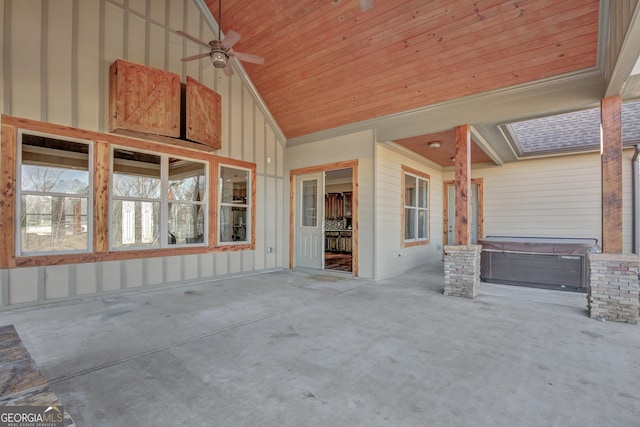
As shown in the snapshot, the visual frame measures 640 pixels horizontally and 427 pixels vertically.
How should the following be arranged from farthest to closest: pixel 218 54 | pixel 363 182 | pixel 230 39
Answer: pixel 363 182 → pixel 218 54 → pixel 230 39

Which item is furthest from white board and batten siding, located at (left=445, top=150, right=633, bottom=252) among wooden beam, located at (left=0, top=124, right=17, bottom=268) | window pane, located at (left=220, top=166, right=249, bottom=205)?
wooden beam, located at (left=0, top=124, right=17, bottom=268)

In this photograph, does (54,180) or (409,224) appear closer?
(54,180)

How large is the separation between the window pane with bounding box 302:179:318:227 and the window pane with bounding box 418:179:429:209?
9.05 feet

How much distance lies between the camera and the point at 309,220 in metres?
7.20

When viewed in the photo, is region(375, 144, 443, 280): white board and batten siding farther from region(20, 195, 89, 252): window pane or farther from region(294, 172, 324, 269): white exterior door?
region(20, 195, 89, 252): window pane

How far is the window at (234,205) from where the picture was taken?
632 cm

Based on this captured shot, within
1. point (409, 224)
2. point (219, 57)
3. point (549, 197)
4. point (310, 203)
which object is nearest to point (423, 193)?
point (409, 224)

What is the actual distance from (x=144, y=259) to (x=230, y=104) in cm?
344

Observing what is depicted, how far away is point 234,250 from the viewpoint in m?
6.45

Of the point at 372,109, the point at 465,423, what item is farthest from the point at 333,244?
the point at 465,423

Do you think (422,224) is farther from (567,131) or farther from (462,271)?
(567,131)

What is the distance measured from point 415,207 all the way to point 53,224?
23.0 ft

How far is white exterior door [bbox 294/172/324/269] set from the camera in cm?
698

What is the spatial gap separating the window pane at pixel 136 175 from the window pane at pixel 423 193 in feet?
19.5
